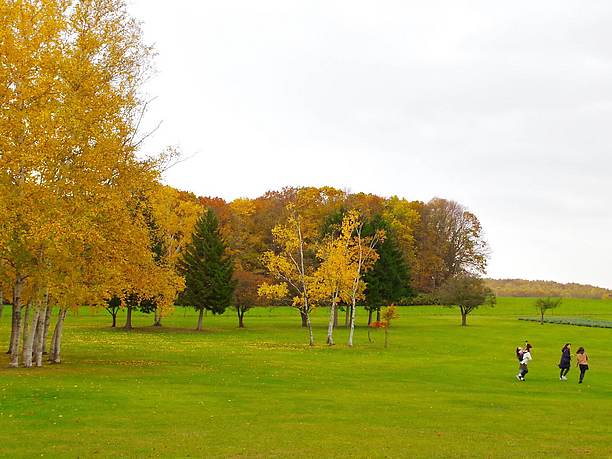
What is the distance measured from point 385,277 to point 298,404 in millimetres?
58666

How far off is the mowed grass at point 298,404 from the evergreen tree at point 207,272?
25.1m

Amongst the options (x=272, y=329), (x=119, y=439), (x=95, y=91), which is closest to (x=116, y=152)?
(x=95, y=91)

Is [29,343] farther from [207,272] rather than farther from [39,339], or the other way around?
[207,272]

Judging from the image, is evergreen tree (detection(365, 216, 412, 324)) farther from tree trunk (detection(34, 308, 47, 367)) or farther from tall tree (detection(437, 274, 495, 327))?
tree trunk (detection(34, 308, 47, 367))

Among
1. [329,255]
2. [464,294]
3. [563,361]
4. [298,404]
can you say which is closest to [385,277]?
[464,294]

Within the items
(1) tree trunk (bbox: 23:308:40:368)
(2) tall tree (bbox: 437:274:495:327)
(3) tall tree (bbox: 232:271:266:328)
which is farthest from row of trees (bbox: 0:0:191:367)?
(2) tall tree (bbox: 437:274:495:327)

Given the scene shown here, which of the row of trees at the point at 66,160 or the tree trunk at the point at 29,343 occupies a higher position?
the row of trees at the point at 66,160

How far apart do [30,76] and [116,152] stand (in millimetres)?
5403

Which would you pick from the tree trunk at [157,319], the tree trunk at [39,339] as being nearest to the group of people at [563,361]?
A: the tree trunk at [39,339]

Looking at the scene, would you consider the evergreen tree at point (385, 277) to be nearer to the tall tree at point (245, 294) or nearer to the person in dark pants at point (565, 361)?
the tall tree at point (245, 294)

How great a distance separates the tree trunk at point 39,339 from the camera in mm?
34625

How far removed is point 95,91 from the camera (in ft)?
118

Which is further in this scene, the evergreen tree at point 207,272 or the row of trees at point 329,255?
the evergreen tree at point 207,272

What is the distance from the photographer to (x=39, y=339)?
116ft
